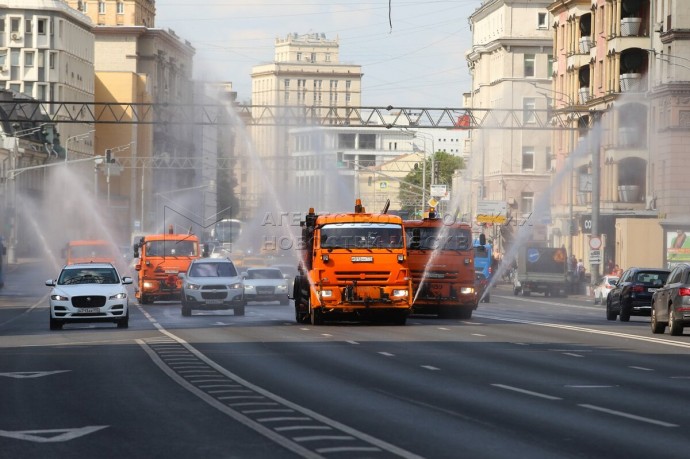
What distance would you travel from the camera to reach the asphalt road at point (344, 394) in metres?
14.9

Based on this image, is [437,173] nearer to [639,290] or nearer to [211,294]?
[211,294]

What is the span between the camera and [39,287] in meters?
86.7

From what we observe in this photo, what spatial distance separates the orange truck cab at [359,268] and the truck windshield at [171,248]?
802 inches

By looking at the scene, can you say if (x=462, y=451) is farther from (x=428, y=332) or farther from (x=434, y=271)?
(x=434, y=271)

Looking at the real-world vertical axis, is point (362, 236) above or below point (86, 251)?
above

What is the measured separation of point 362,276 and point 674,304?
7.58 metres

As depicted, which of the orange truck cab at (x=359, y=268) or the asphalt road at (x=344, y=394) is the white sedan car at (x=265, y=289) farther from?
the asphalt road at (x=344, y=394)

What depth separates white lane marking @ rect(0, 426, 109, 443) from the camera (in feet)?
50.7

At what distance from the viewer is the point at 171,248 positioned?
61062 mm

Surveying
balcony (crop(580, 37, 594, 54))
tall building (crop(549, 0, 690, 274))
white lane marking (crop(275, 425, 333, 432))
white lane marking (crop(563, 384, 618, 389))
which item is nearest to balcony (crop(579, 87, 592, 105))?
tall building (crop(549, 0, 690, 274))

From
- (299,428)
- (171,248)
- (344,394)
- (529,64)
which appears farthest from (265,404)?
(529,64)

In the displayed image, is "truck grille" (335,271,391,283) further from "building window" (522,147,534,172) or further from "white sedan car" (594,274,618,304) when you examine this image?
"building window" (522,147,534,172)

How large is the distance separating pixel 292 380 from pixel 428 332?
1511 centimetres

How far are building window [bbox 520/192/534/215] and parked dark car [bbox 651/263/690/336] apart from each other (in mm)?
94486
